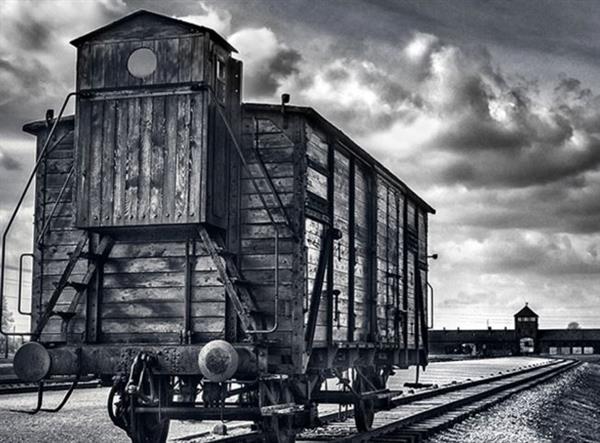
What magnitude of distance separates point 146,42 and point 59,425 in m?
7.43

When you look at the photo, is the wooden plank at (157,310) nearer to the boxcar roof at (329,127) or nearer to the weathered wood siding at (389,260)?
the boxcar roof at (329,127)

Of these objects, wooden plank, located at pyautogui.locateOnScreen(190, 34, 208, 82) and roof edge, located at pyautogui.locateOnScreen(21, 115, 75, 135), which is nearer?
wooden plank, located at pyautogui.locateOnScreen(190, 34, 208, 82)

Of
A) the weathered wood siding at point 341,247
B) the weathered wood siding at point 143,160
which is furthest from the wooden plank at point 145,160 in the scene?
the weathered wood siding at point 341,247

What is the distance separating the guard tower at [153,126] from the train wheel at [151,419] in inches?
67.1

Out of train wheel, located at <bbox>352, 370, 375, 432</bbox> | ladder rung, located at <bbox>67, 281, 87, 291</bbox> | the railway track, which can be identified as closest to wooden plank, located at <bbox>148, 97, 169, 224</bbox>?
ladder rung, located at <bbox>67, 281, 87, 291</bbox>

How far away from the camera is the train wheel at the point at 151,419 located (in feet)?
30.1

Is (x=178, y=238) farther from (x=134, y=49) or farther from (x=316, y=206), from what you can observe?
(x=134, y=49)

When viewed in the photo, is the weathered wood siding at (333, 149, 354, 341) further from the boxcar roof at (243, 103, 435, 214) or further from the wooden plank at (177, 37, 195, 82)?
the wooden plank at (177, 37, 195, 82)

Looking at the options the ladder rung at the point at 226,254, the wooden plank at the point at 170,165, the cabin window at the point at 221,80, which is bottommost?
the ladder rung at the point at 226,254

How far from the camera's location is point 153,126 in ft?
31.8

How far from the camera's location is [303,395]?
10125mm

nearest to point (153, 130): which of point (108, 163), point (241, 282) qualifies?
point (108, 163)

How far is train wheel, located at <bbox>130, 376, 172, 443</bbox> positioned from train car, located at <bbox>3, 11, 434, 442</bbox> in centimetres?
2

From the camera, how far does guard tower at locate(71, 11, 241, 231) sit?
9461 millimetres
